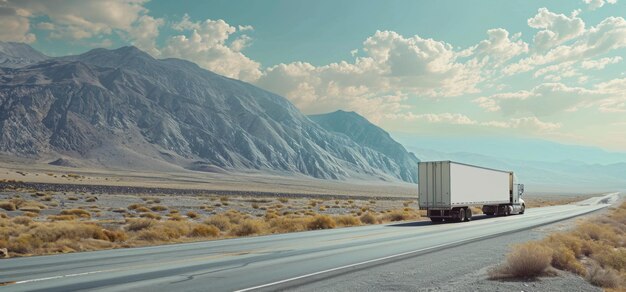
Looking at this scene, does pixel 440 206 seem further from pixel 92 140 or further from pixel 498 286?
pixel 92 140

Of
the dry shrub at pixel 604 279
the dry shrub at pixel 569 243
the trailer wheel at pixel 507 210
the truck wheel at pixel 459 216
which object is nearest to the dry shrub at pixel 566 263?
the dry shrub at pixel 604 279

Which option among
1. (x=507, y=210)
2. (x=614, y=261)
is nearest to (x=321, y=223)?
(x=614, y=261)

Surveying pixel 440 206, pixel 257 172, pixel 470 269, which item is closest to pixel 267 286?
pixel 470 269

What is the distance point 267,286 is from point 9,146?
17540 centimetres

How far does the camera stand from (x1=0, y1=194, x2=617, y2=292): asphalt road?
11570 mm

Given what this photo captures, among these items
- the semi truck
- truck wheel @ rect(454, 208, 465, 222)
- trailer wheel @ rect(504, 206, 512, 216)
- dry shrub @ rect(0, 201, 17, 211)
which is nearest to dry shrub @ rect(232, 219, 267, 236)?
the semi truck

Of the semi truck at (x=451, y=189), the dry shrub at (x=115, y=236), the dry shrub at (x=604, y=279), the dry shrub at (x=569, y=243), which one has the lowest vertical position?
the dry shrub at (x=115, y=236)

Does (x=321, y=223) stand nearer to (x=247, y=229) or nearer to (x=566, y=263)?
(x=247, y=229)

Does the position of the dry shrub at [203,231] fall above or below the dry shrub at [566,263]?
below

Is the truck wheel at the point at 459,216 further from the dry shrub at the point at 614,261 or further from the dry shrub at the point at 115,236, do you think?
the dry shrub at the point at 115,236

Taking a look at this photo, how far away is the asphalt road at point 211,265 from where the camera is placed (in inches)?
456

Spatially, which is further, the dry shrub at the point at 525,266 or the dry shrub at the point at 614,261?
the dry shrub at the point at 614,261

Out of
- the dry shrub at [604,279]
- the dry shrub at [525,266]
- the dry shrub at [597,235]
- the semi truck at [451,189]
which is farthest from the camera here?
the semi truck at [451,189]

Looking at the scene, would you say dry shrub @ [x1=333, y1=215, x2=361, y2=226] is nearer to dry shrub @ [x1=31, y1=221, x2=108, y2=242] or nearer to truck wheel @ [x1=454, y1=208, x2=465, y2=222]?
truck wheel @ [x1=454, y1=208, x2=465, y2=222]
